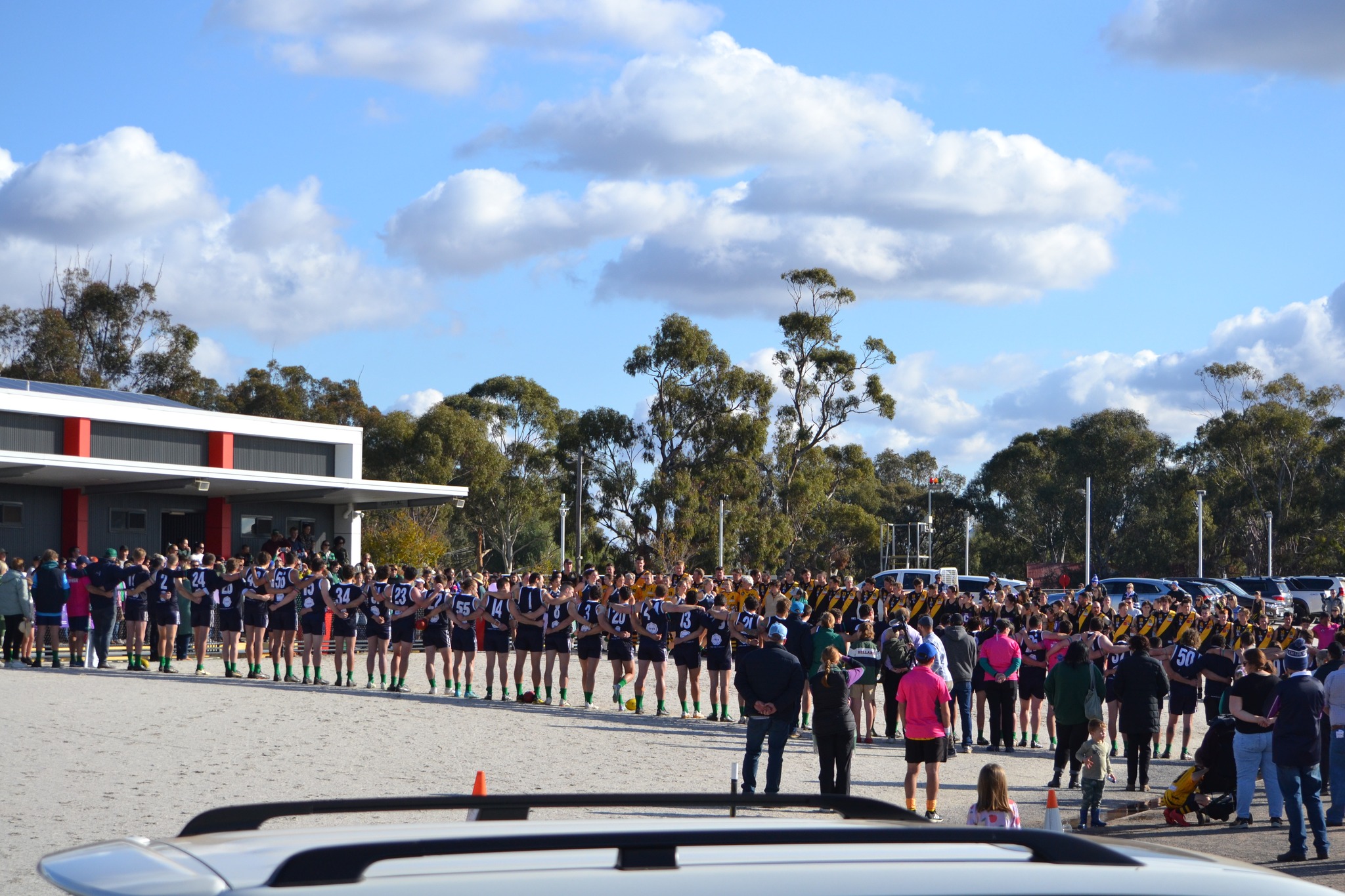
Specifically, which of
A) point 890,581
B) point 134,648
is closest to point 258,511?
point 134,648

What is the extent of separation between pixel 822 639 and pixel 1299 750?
217 inches

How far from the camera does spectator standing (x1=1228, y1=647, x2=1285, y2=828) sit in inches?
469

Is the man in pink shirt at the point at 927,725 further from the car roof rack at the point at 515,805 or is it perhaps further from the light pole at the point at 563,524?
the light pole at the point at 563,524

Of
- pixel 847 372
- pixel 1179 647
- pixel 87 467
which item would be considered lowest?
pixel 1179 647

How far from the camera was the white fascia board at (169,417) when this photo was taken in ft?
116

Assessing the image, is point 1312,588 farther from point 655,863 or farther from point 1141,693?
point 655,863

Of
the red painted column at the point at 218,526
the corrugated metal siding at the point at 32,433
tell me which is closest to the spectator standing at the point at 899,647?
the red painted column at the point at 218,526

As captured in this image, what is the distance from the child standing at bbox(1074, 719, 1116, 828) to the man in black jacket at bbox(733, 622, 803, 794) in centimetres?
264

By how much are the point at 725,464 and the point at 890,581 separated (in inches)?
1175

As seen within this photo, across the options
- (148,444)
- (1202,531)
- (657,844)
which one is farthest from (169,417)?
(1202,531)

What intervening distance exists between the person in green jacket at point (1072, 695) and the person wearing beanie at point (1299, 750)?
2.37m

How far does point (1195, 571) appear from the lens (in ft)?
236

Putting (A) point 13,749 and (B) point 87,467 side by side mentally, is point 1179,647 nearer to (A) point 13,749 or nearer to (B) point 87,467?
(A) point 13,749

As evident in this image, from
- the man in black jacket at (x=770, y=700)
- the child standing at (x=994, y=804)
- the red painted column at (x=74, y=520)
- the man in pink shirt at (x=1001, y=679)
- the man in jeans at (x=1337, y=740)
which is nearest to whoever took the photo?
the child standing at (x=994, y=804)
